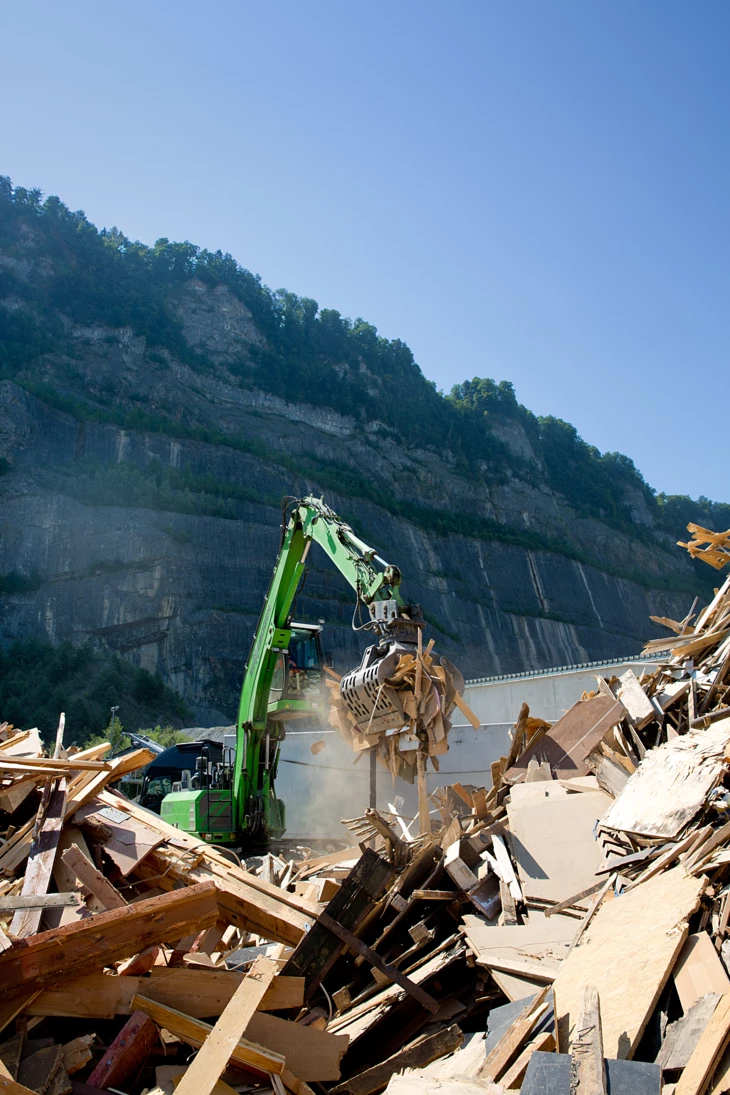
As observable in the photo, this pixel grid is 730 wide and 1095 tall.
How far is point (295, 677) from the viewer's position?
9836mm

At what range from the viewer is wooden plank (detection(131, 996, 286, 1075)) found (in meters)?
3.42

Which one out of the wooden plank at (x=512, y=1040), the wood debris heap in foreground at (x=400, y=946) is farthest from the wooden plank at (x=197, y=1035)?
the wooden plank at (x=512, y=1040)

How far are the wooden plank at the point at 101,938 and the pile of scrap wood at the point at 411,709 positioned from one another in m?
3.04

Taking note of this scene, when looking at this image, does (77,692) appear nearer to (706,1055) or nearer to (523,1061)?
(523,1061)

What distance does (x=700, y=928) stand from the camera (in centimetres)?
375

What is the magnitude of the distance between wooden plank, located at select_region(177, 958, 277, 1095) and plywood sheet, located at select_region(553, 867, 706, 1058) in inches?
52.6

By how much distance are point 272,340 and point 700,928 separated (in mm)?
68431

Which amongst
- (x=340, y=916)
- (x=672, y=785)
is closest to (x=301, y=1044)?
(x=340, y=916)

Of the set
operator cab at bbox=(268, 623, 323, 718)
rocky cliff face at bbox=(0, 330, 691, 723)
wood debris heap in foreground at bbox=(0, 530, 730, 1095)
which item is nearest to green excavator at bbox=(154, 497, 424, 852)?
operator cab at bbox=(268, 623, 323, 718)

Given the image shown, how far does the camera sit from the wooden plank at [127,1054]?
3328mm

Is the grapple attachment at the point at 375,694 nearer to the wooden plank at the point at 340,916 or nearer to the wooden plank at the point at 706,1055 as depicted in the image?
the wooden plank at the point at 340,916

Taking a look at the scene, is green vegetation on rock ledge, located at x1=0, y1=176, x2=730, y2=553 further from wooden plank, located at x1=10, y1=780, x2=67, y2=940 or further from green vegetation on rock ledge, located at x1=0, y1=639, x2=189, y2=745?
wooden plank, located at x1=10, y1=780, x2=67, y2=940

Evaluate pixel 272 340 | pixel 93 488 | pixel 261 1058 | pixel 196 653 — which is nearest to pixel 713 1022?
pixel 261 1058

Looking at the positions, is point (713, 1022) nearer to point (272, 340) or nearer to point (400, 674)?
point (400, 674)
